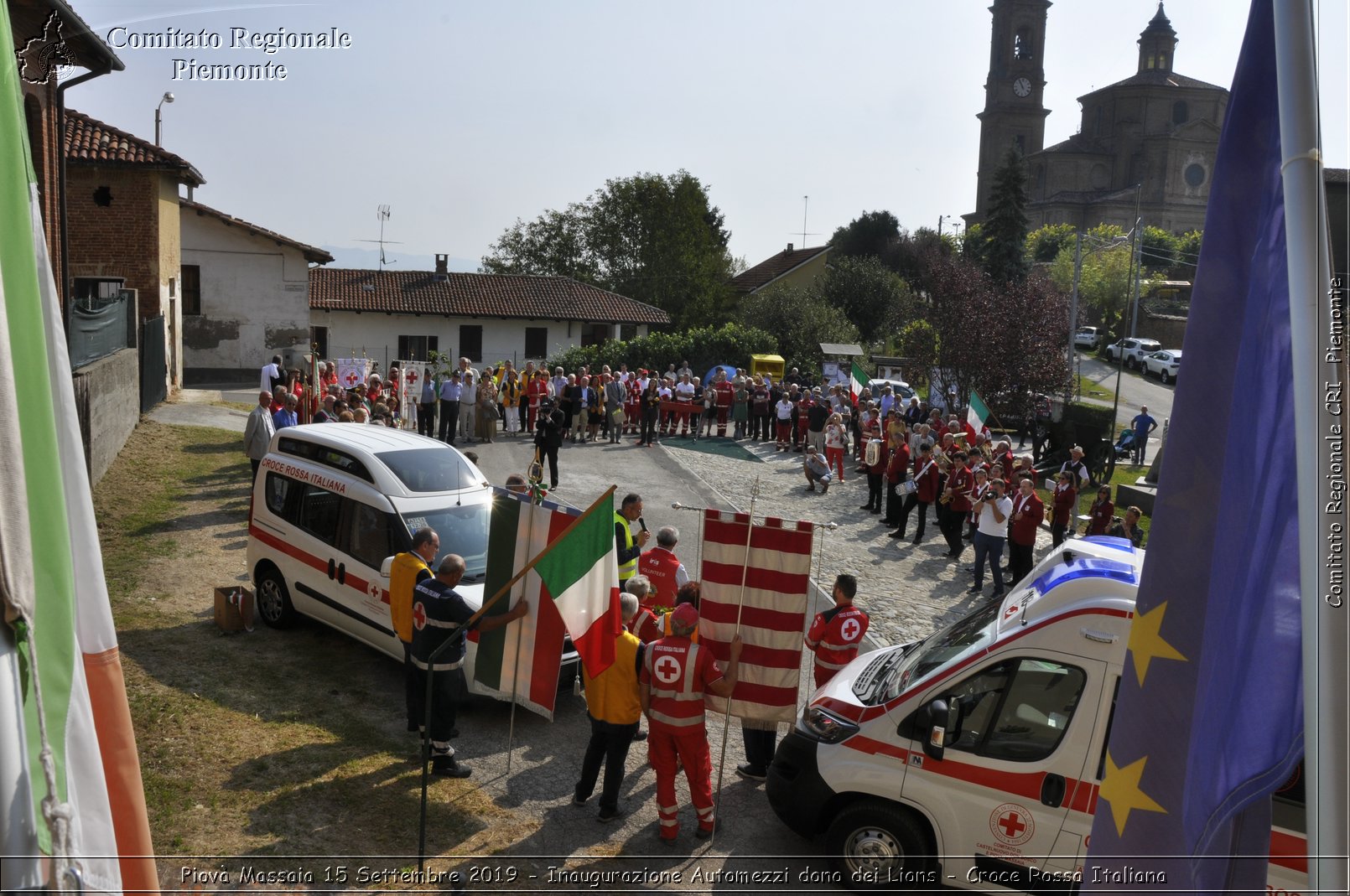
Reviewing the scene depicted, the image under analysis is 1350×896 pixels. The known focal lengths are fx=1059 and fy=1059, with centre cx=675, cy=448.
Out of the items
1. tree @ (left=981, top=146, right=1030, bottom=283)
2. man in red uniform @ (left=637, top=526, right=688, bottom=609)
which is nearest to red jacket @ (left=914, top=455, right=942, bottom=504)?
man in red uniform @ (left=637, top=526, right=688, bottom=609)

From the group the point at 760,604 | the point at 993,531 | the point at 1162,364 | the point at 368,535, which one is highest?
the point at 1162,364

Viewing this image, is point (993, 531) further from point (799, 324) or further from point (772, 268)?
point (772, 268)

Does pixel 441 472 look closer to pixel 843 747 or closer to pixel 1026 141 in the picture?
pixel 843 747

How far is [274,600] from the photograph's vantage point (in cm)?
1187

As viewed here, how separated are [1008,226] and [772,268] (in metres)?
18.7

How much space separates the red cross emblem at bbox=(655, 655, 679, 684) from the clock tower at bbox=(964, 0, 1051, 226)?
102 m

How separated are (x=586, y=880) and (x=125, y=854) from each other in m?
5.44

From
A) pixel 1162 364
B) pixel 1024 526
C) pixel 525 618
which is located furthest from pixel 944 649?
pixel 1162 364

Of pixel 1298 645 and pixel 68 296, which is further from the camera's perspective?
pixel 68 296

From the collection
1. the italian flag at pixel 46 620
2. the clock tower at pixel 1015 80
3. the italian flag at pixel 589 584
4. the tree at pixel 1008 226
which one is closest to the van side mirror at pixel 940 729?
the italian flag at pixel 589 584

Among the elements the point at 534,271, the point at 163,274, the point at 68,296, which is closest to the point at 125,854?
the point at 68,296

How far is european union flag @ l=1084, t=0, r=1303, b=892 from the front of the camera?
262 cm

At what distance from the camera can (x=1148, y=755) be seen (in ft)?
9.84

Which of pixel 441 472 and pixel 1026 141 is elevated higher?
pixel 1026 141
